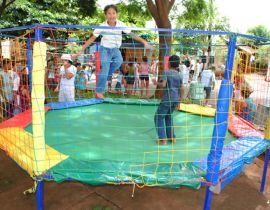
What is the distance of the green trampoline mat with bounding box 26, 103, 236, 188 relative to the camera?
8.21ft

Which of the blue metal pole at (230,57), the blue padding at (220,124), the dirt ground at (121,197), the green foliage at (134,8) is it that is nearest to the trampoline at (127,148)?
the blue padding at (220,124)

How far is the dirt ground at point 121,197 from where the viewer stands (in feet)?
9.77

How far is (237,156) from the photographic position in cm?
285

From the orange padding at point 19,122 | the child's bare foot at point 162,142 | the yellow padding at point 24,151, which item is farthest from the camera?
the orange padding at point 19,122

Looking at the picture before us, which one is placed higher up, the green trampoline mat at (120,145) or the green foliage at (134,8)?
the green foliage at (134,8)

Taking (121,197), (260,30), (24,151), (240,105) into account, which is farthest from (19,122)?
(260,30)

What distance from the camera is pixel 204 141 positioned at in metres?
3.60

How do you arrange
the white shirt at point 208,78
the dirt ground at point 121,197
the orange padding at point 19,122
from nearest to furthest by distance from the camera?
1. the dirt ground at point 121,197
2. the orange padding at point 19,122
3. the white shirt at point 208,78

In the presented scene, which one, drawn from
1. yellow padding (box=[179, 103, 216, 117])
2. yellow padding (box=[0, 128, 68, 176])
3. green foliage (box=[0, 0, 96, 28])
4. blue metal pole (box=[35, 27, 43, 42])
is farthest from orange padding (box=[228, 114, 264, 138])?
green foliage (box=[0, 0, 96, 28])

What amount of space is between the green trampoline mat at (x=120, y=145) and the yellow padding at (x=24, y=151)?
0.38 feet

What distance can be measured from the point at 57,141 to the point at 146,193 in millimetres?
1268

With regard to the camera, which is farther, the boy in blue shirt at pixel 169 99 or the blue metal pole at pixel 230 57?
the boy in blue shirt at pixel 169 99

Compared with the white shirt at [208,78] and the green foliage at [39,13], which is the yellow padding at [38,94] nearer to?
the white shirt at [208,78]

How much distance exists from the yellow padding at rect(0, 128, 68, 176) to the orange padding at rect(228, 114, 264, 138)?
2442 millimetres
